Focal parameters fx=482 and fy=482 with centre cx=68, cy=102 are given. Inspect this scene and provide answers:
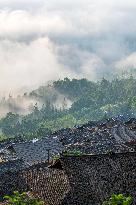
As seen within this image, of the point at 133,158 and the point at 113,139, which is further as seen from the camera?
the point at 113,139

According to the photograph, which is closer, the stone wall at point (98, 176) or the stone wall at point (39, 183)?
the stone wall at point (98, 176)

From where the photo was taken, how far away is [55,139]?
314 ft

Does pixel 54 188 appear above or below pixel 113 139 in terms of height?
below

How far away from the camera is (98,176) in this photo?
3434 cm

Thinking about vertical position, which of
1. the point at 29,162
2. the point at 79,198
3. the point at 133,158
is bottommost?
the point at 79,198

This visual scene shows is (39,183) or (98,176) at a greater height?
(39,183)

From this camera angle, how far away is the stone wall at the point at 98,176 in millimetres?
32906

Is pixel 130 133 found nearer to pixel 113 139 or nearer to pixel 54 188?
pixel 113 139

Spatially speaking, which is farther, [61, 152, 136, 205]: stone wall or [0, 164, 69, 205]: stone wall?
[0, 164, 69, 205]: stone wall

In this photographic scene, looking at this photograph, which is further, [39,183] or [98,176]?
[39,183]

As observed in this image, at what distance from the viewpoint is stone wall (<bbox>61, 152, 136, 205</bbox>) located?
32.9 metres

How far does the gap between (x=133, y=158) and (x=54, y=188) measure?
396 inches

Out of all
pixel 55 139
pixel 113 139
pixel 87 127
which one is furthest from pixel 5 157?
pixel 87 127

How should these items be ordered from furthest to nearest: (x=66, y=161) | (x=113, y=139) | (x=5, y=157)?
(x=113, y=139), (x=5, y=157), (x=66, y=161)
